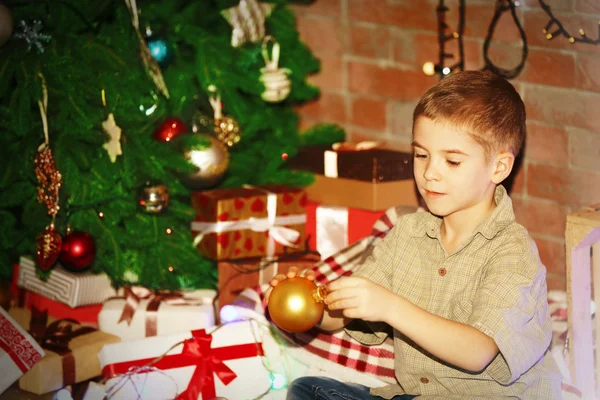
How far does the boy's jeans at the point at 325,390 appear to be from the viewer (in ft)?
6.91

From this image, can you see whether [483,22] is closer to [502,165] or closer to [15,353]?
[502,165]

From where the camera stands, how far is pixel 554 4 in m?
2.55

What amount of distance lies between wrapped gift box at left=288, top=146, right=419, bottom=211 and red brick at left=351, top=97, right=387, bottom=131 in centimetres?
25

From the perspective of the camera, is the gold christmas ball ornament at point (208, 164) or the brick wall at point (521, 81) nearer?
the brick wall at point (521, 81)

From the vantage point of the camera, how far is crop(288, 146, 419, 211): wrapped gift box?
2855 millimetres

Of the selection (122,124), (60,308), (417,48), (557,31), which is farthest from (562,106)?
(60,308)

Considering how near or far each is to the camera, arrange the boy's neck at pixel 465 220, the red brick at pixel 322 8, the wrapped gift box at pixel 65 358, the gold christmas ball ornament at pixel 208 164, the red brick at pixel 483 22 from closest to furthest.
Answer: the boy's neck at pixel 465 220
the wrapped gift box at pixel 65 358
the red brick at pixel 483 22
the gold christmas ball ornament at pixel 208 164
the red brick at pixel 322 8

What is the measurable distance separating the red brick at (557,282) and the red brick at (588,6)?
0.81 meters

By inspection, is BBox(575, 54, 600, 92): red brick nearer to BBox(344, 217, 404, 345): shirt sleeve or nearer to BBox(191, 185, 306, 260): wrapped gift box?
BBox(344, 217, 404, 345): shirt sleeve

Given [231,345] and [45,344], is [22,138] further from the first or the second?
[231,345]

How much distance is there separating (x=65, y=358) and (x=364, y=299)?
1212 mm

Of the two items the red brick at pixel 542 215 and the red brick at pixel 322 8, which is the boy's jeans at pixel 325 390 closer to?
the red brick at pixel 542 215

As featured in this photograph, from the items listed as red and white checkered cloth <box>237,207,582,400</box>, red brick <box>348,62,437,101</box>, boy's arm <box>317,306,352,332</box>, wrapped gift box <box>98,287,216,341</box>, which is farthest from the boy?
red brick <box>348,62,437,101</box>

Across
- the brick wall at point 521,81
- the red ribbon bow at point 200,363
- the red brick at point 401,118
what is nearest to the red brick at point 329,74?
the brick wall at point 521,81
